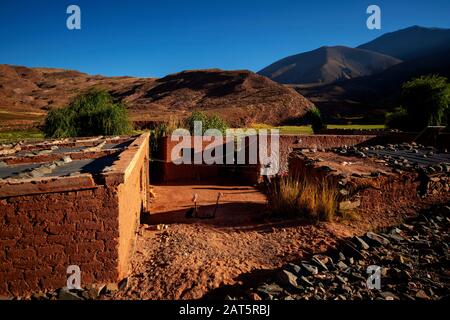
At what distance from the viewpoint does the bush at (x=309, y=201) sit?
647cm

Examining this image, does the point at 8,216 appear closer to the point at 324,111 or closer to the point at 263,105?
the point at 263,105

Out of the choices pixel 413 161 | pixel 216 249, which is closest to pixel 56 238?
pixel 216 249

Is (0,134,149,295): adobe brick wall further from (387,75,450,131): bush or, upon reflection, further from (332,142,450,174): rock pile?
(387,75,450,131): bush

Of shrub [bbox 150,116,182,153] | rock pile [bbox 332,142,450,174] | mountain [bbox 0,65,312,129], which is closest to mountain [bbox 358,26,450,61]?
mountain [bbox 0,65,312,129]

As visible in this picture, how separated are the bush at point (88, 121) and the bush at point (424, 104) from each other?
2437 cm

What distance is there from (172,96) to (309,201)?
171 ft

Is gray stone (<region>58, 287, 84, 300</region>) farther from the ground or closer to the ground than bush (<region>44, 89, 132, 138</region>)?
closer to the ground

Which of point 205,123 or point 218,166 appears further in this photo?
point 205,123

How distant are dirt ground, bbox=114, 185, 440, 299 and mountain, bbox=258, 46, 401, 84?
11452 centimetres

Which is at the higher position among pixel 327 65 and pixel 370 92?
pixel 327 65

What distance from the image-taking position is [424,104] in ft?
86.6

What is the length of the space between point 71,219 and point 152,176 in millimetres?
11274

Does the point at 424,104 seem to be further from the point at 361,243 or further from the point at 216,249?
the point at 216,249

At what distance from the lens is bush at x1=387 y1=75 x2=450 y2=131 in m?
26.0
